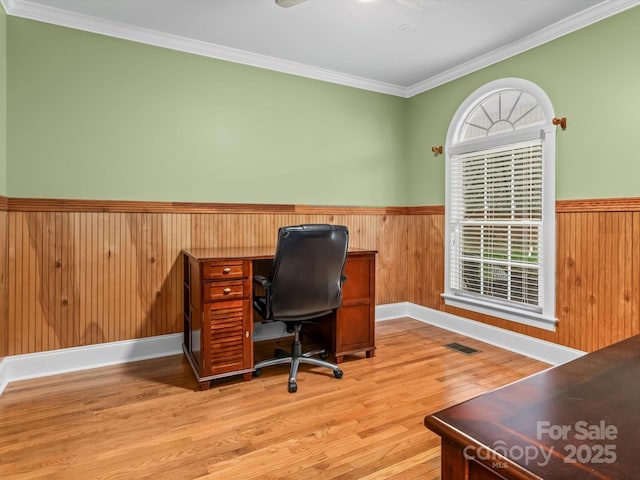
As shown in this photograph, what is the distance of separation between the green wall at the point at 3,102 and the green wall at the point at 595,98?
12.5 ft

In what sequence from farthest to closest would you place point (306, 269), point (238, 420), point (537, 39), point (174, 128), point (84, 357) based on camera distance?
1. point (174, 128)
2. point (537, 39)
3. point (84, 357)
4. point (306, 269)
5. point (238, 420)

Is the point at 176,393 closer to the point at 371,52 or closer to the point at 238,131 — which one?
the point at 238,131

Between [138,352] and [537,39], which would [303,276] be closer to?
[138,352]

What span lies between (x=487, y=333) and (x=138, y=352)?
302 centimetres

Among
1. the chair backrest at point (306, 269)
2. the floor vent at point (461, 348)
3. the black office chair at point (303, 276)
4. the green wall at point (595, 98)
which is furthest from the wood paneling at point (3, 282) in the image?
the green wall at point (595, 98)

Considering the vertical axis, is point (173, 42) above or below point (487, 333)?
above

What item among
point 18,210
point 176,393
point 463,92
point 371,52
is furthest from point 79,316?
point 463,92

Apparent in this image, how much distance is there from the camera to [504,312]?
335 cm

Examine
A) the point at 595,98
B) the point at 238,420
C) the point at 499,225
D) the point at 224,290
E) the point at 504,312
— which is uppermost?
the point at 595,98

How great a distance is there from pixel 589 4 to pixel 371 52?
1590mm

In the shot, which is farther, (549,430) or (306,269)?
(306,269)

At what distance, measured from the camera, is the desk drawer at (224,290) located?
247 cm

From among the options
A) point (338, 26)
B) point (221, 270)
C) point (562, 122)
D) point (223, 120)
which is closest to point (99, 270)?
point (221, 270)

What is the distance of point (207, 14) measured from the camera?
2715 millimetres
